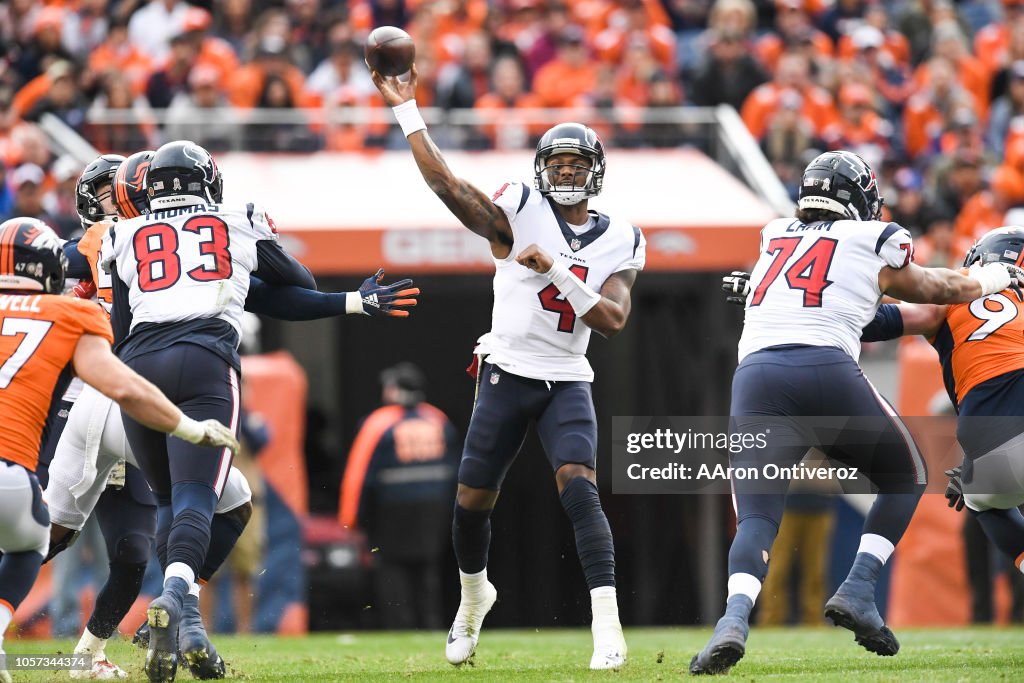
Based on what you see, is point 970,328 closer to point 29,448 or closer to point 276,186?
point 29,448

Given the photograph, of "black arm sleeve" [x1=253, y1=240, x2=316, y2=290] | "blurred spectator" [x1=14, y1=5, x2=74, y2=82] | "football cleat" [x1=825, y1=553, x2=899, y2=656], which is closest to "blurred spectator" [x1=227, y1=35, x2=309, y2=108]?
"blurred spectator" [x1=14, y1=5, x2=74, y2=82]

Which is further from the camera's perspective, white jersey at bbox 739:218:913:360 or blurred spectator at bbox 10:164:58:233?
blurred spectator at bbox 10:164:58:233

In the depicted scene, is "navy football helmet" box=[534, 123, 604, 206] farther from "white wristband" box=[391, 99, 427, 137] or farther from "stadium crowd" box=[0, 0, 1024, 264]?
"stadium crowd" box=[0, 0, 1024, 264]

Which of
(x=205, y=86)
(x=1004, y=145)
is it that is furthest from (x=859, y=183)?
(x=1004, y=145)

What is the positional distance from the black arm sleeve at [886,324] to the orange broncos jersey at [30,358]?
11.0ft

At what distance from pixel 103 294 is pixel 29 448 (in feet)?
4.40

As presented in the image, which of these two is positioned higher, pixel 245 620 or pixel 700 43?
pixel 700 43

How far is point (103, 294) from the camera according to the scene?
22.4 ft

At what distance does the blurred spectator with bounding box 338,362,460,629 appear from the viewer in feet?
36.7

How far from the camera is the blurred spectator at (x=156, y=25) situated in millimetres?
14742

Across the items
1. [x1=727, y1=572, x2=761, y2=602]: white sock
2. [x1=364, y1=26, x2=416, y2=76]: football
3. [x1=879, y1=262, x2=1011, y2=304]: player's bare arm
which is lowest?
[x1=727, y1=572, x2=761, y2=602]: white sock

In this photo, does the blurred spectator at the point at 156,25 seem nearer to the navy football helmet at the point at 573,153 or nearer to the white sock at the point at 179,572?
the navy football helmet at the point at 573,153

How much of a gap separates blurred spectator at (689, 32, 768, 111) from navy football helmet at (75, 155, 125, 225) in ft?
26.9

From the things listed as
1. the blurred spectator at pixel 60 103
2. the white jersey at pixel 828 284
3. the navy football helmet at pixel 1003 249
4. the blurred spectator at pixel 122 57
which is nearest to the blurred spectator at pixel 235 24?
the blurred spectator at pixel 122 57
